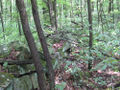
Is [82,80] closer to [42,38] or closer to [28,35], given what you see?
[42,38]

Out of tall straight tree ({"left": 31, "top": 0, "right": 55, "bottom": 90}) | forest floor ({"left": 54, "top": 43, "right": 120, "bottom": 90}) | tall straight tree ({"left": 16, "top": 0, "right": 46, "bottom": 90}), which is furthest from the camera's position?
forest floor ({"left": 54, "top": 43, "right": 120, "bottom": 90})

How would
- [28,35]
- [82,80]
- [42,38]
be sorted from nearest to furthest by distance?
1. [28,35]
2. [42,38]
3. [82,80]

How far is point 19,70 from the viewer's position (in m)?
6.16

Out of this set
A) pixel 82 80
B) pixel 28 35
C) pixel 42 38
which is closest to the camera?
pixel 28 35

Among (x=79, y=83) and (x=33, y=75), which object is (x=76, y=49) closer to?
(x=79, y=83)

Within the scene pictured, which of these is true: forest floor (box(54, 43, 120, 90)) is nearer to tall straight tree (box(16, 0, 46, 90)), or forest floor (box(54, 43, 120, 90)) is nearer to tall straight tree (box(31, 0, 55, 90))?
tall straight tree (box(31, 0, 55, 90))

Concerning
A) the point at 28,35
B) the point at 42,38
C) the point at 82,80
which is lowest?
the point at 82,80

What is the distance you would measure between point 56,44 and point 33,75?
3462 mm

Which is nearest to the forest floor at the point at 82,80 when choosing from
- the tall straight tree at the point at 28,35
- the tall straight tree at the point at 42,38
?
the tall straight tree at the point at 42,38

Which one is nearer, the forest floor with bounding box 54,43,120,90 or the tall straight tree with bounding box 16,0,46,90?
the tall straight tree with bounding box 16,0,46,90

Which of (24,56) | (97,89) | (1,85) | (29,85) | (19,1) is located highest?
(19,1)

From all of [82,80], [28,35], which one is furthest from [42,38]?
[82,80]

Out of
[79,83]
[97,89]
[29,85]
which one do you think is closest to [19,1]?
[29,85]

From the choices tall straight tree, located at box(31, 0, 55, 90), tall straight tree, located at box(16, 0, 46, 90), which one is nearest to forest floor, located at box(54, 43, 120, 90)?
tall straight tree, located at box(31, 0, 55, 90)
